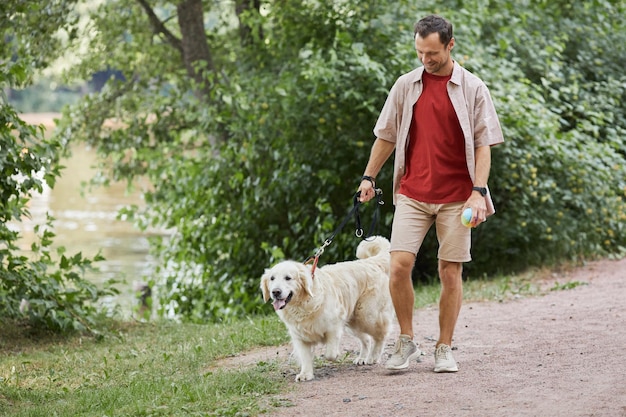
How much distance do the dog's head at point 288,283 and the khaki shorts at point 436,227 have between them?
0.58 m

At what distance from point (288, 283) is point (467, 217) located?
1.17m

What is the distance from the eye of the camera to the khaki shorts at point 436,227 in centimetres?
577

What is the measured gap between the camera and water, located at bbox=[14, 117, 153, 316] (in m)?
16.7

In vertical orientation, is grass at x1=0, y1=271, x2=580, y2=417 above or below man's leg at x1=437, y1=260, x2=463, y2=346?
below

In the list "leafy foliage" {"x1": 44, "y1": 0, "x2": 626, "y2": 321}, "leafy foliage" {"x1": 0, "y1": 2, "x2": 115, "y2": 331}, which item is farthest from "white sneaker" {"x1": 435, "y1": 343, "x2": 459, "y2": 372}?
"leafy foliage" {"x1": 44, "y1": 0, "x2": 626, "y2": 321}

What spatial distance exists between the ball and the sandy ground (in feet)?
3.04

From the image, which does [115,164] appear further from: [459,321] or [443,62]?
[443,62]

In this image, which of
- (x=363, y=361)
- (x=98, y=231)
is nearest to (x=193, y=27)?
(x=363, y=361)

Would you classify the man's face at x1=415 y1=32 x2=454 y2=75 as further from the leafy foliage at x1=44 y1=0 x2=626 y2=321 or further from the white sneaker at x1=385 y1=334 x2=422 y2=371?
the leafy foliage at x1=44 y1=0 x2=626 y2=321

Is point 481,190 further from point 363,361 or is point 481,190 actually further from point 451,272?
point 363,361

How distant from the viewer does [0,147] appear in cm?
789

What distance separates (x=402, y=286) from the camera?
5871mm

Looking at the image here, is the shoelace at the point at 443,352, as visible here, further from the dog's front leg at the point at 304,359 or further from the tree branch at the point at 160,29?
the tree branch at the point at 160,29

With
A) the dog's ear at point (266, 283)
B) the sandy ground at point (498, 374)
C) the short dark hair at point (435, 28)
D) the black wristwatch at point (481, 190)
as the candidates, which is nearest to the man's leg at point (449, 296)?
the sandy ground at point (498, 374)
